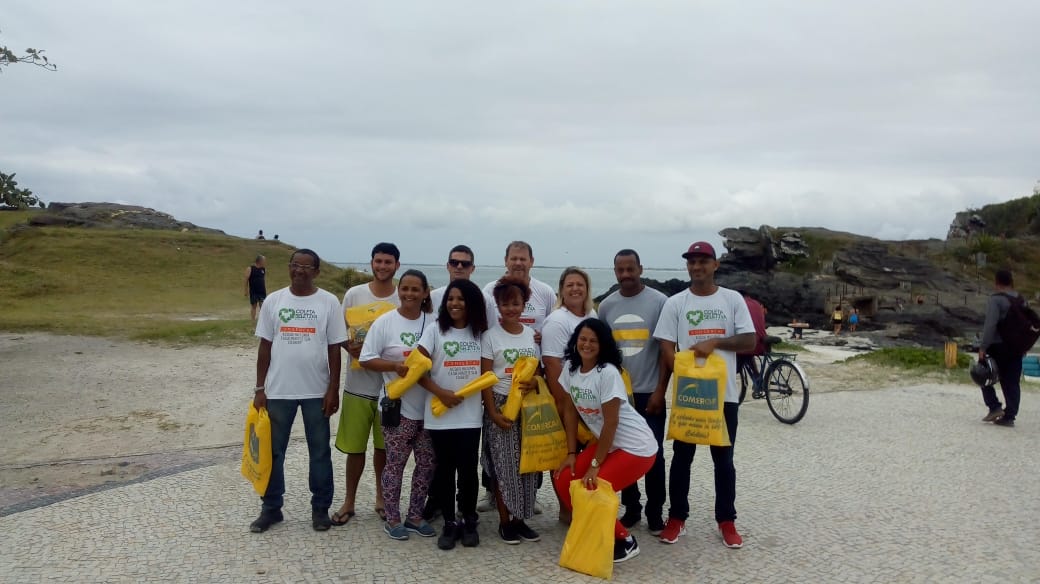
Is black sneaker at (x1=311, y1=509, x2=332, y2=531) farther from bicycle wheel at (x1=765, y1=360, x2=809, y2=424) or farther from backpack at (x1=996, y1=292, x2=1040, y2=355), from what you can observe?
backpack at (x1=996, y1=292, x2=1040, y2=355)

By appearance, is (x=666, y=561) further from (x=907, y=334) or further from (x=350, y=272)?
(x=907, y=334)

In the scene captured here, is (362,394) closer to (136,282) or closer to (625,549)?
(625,549)

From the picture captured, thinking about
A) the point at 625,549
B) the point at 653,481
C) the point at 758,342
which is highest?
the point at 758,342

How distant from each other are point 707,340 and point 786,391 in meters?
4.78

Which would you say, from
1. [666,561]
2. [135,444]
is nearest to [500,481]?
[666,561]

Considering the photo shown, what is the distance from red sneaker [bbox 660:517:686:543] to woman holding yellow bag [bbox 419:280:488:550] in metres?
1.27

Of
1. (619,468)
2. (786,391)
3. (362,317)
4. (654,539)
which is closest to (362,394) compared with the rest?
(362,317)

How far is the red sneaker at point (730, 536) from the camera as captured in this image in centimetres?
475

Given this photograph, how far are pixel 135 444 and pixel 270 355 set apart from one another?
3.37m

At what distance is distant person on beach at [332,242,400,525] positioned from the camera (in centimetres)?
515

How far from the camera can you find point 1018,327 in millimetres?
8227

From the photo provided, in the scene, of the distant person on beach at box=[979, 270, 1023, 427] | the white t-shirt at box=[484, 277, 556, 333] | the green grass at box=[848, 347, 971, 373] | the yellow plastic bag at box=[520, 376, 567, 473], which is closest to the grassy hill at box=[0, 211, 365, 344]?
the white t-shirt at box=[484, 277, 556, 333]

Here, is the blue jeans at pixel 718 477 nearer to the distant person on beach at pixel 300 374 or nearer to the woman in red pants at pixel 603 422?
the woman in red pants at pixel 603 422

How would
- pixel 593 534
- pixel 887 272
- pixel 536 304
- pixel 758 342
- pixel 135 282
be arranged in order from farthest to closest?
pixel 887 272 < pixel 135 282 < pixel 758 342 < pixel 536 304 < pixel 593 534
